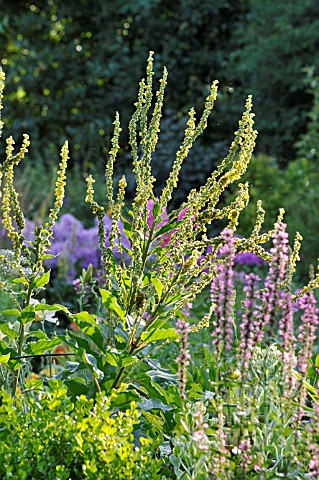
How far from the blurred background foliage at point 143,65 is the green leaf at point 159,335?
6750 mm

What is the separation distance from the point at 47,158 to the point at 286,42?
339cm

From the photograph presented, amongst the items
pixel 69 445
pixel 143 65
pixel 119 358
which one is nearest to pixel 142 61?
pixel 143 65

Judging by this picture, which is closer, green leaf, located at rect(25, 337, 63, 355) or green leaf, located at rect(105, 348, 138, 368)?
green leaf, located at rect(105, 348, 138, 368)

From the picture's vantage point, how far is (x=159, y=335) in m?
2.04

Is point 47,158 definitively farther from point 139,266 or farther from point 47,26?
point 139,266

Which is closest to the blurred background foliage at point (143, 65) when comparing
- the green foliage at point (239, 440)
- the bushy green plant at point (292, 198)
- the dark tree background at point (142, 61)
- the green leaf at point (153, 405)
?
the dark tree background at point (142, 61)

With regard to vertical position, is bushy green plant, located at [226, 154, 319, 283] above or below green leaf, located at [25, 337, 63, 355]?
below

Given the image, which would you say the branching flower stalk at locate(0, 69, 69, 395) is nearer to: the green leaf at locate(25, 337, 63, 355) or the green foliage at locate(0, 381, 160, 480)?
the green leaf at locate(25, 337, 63, 355)

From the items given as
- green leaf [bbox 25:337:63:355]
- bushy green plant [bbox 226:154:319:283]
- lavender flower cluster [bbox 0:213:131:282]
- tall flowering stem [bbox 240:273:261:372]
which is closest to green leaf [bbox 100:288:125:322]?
green leaf [bbox 25:337:63:355]

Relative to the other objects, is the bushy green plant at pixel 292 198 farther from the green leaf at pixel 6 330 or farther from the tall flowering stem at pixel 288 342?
the tall flowering stem at pixel 288 342

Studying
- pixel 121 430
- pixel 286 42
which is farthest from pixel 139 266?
→ pixel 286 42

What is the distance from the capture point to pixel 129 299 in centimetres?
220

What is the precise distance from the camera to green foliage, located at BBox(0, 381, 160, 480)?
5.43 ft

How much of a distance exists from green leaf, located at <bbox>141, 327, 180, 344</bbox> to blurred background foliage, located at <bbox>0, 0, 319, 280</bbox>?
6.75m
